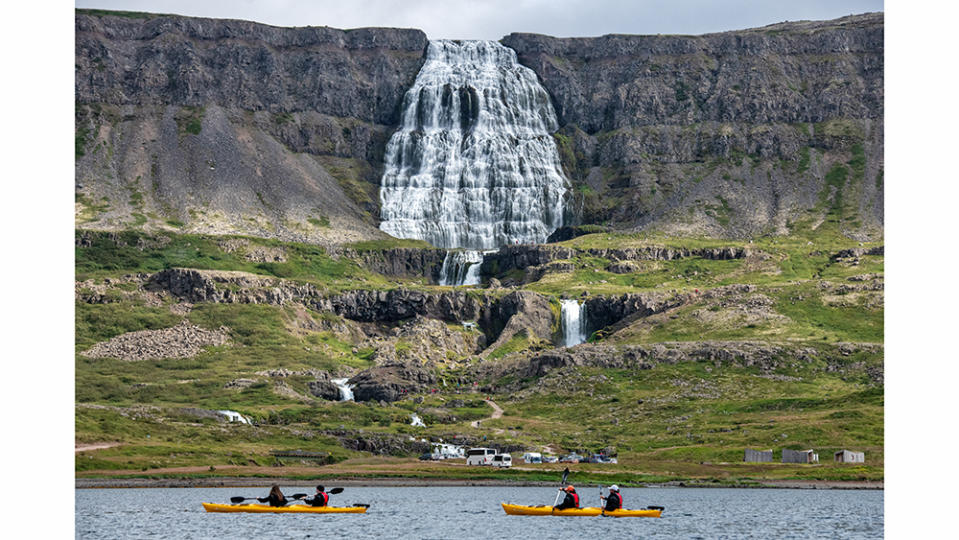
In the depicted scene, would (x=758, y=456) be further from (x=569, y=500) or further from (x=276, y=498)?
(x=276, y=498)

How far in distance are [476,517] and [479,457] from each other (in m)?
55.7

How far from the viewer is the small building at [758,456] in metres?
158

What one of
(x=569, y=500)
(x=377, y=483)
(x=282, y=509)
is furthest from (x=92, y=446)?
(x=569, y=500)

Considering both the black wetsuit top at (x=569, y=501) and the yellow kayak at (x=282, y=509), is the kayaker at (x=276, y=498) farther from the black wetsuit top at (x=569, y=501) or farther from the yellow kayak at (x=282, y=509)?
the black wetsuit top at (x=569, y=501)

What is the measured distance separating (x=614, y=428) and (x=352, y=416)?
4509 centimetres

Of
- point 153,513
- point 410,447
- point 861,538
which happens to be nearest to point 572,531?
point 861,538

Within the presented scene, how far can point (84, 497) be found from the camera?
4754 inches

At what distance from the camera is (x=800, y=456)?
6088 inches

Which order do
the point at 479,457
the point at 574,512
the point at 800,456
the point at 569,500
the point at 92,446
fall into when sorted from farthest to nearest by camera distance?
the point at 479,457 < the point at 92,446 < the point at 800,456 < the point at 574,512 < the point at 569,500

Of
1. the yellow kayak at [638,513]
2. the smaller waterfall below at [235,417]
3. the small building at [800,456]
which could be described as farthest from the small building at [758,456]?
the smaller waterfall below at [235,417]

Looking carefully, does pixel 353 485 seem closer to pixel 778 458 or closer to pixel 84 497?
pixel 84 497

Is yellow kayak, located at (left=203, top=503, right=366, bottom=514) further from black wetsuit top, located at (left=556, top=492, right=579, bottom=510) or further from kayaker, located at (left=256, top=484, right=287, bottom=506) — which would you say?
A: black wetsuit top, located at (left=556, top=492, right=579, bottom=510)

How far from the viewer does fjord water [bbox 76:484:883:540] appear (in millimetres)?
90125
